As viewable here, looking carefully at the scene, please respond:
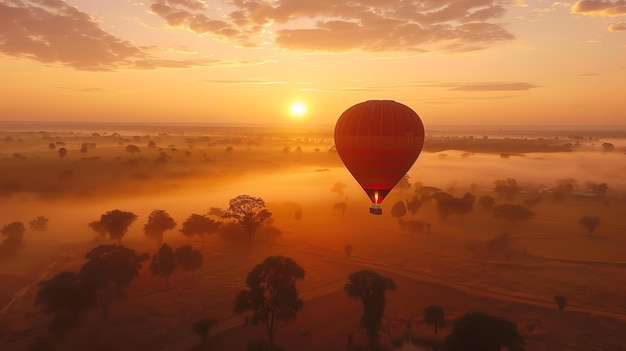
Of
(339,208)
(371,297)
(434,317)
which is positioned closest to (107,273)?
(371,297)

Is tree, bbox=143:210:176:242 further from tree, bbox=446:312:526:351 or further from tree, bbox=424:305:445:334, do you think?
tree, bbox=446:312:526:351

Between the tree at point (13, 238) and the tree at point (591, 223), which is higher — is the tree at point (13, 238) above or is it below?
below

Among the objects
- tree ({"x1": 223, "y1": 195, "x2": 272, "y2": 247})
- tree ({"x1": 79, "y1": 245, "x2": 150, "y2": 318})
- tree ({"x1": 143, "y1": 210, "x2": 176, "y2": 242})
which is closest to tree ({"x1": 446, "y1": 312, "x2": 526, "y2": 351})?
tree ({"x1": 79, "y1": 245, "x2": 150, "y2": 318})

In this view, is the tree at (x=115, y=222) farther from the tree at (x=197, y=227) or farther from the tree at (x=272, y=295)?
the tree at (x=272, y=295)

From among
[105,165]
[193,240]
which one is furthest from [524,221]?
[105,165]

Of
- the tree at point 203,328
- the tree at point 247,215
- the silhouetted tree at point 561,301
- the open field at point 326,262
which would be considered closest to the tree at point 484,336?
the open field at point 326,262

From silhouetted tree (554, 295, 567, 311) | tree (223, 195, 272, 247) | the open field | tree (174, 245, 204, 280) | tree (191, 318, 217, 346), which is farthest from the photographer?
tree (223, 195, 272, 247)
